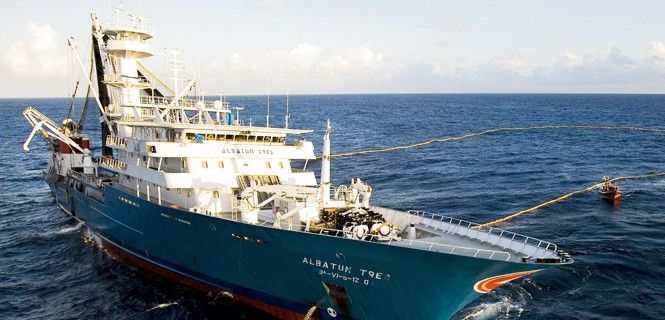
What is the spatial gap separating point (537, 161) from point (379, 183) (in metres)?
→ 22.4

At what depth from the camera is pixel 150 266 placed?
84.3 ft

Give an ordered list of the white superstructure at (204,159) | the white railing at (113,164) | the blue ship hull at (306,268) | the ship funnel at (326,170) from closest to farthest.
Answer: the blue ship hull at (306,268), the ship funnel at (326,170), the white superstructure at (204,159), the white railing at (113,164)

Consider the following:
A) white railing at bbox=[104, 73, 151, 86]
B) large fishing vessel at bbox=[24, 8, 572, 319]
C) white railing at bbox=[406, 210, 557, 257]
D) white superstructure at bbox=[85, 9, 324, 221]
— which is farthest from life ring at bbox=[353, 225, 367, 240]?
white railing at bbox=[104, 73, 151, 86]

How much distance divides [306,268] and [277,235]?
5.64ft

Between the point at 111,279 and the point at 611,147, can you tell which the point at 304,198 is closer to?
the point at 111,279

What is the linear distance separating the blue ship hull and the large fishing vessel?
0.05m

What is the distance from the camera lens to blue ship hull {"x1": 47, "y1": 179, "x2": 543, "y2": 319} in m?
16.2

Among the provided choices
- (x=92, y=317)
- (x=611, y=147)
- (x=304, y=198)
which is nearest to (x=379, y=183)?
(x=304, y=198)

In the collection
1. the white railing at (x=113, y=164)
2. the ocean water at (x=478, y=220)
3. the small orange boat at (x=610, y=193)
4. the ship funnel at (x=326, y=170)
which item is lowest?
the ocean water at (x=478, y=220)

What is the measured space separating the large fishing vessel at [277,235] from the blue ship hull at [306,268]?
51 mm

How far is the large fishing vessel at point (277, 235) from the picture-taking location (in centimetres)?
1655

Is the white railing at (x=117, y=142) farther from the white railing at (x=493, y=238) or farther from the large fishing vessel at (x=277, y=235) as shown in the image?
the white railing at (x=493, y=238)

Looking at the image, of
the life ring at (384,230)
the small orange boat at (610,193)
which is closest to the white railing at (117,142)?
the life ring at (384,230)

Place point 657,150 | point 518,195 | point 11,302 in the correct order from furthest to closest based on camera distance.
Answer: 1. point 657,150
2. point 518,195
3. point 11,302
